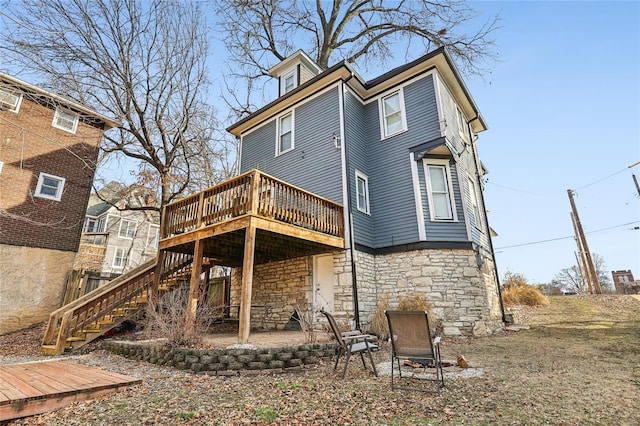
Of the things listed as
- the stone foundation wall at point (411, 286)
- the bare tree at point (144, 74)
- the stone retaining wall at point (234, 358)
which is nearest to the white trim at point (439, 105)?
the stone foundation wall at point (411, 286)

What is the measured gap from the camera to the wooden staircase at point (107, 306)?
22.7 ft

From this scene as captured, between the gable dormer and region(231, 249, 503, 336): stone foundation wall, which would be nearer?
region(231, 249, 503, 336): stone foundation wall

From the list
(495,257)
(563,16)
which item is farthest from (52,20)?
(495,257)

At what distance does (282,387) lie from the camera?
13.4 feet

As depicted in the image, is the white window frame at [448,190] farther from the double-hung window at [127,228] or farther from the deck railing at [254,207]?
the double-hung window at [127,228]

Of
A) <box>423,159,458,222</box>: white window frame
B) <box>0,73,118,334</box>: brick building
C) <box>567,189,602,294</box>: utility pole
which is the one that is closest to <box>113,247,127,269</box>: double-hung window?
<box>0,73,118,334</box>: brick building

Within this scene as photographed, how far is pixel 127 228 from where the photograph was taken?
24.2 m

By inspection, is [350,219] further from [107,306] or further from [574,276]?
[574,276]

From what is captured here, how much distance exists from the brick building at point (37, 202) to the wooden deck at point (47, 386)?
6.24m

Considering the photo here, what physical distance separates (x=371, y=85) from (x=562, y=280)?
49426mm

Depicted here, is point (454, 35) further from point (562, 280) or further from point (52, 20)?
point (562, 280)

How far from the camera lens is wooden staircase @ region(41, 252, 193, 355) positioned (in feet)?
22.7

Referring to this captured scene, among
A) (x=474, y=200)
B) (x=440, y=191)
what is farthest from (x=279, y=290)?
(x=474, y=200)

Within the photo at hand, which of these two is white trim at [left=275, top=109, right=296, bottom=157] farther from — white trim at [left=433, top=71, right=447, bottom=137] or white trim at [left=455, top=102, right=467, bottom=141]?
white trim at [left=455, top=102, right=467, bottom=141]
